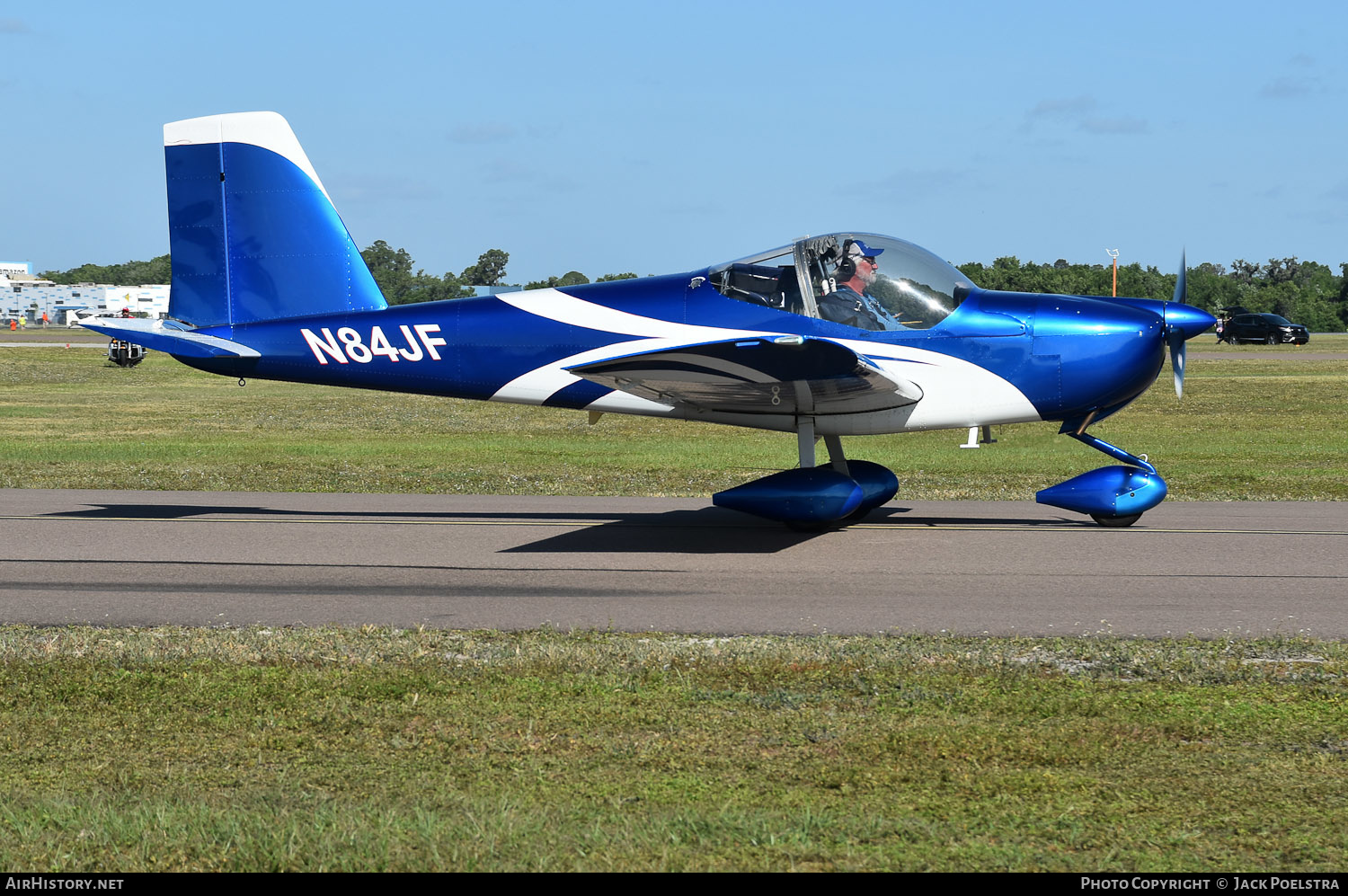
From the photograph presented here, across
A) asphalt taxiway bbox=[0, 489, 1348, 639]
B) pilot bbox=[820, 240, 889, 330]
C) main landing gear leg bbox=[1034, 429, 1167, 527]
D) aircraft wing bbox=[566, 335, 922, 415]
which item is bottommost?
asphalt taxiway bbox=[0, 489, 1348, 639]

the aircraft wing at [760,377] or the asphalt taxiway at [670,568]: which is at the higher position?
the aircraft wing at [760,377]

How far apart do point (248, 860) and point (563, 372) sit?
7949 millimetres

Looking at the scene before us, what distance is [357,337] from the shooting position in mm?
12039

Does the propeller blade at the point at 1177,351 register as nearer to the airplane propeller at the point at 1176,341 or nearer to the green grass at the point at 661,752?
the airplane propeller at the point at 1176,341

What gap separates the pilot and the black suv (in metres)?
50.7

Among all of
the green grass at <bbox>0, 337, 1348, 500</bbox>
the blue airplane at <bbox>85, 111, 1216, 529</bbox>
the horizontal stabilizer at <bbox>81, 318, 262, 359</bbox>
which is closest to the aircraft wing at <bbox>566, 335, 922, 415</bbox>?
the blue airplane at <bbox>85, 111, 1216, 529</bbox>

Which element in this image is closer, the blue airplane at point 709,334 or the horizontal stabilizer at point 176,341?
the blue airplane at point 709,334

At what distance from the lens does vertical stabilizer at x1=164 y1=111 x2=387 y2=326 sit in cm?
1234

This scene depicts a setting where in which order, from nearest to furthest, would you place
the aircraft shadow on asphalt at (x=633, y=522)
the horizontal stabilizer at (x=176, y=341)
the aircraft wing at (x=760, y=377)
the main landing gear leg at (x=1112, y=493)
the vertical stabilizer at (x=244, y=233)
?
the aircraft wing at (x=760, y=377) < the aircraft shadow on asphalt at (x=633, y=522) < the main landing gear leg at (x=1112, y=493) < the horizontal stabilizer at (x=176, y=341) < the vertical stabilizer at (x=244, y=233)

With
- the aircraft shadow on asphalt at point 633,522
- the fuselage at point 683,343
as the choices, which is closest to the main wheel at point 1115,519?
the aircraft shadow on asphalt at point 633,522

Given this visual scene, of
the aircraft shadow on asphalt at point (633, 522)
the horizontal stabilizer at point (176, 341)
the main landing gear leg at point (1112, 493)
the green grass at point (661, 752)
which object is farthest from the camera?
the horizontal stabilizer at point (176, 341)

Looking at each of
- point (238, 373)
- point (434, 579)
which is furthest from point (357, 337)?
point (434, 579)

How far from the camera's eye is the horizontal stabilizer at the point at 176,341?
11930 mm

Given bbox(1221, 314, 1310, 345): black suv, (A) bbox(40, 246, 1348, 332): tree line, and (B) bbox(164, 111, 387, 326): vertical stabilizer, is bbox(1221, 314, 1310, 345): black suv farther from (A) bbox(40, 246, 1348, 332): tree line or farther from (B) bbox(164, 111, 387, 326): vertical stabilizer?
(B) bbox(164, 111, 387, 326): vertical stabilizer
